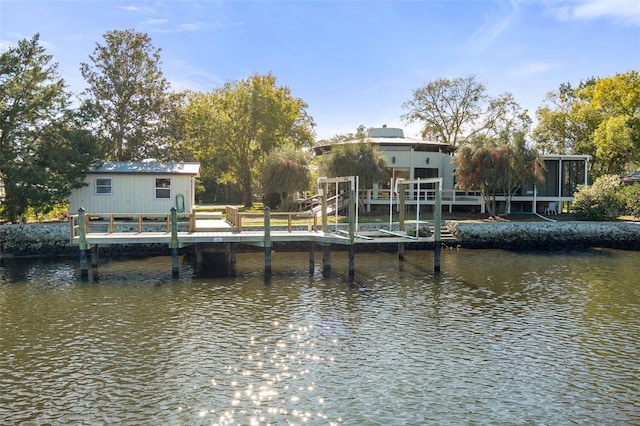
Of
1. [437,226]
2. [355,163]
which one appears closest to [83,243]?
[437,226]

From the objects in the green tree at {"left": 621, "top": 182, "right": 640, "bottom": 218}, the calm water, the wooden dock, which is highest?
the green tree at {"left": 621, "top": 182, "right": 640, "bottom": 218}

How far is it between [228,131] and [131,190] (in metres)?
18.3

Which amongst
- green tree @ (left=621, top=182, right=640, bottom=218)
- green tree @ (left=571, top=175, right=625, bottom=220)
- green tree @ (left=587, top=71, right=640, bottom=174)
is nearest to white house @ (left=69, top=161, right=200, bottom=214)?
green tree @ (left=571, top=175, right=625, bottom=220)

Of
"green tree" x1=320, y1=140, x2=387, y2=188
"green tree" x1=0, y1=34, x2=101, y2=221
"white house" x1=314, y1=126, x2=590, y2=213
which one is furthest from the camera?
"white house" x1=314, y1=126, x2=590, y2=213

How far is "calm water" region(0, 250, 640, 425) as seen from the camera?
9.85m

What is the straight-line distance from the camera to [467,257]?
94.0 feet

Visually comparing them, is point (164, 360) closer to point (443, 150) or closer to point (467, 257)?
point (467, 257)

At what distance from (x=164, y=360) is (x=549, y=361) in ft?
29.0

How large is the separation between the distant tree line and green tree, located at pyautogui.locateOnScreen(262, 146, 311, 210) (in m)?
0.08

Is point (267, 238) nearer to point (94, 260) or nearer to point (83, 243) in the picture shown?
point (83, 243)

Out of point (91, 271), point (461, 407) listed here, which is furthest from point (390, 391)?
point (91, 271)

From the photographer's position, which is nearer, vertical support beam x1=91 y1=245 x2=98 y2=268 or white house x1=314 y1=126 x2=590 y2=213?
vertical support beam x1=91 y1=245 x2=98 y2=268

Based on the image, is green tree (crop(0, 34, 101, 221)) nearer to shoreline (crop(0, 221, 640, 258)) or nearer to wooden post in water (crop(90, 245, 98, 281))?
wooden post in water (crop(90, 245, 98, 281))

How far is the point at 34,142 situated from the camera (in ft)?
98.1
